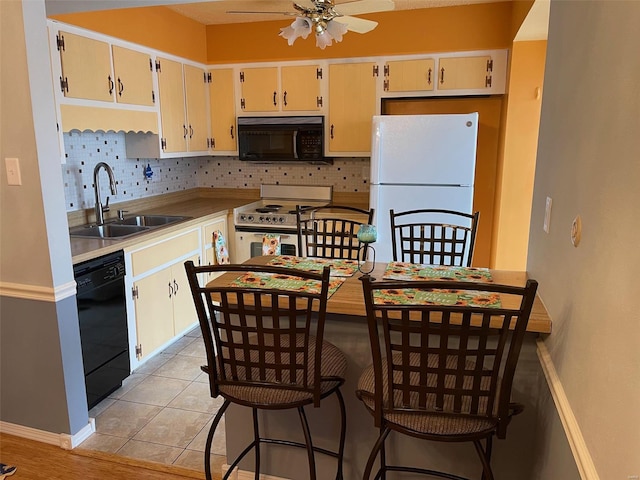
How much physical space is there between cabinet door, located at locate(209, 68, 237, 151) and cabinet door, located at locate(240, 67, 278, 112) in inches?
5.0

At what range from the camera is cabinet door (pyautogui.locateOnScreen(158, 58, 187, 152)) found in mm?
3607

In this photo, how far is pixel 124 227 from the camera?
11.1ft

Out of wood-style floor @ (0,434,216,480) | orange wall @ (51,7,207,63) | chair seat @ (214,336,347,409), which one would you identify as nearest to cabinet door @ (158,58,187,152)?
orange wall @ (51,7,207,63)

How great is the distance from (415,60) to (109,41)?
87.8 inches

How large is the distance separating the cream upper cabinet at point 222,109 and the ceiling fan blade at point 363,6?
2.01 meters

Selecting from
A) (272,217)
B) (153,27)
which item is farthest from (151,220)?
(153,27)

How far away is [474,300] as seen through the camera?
168 cm

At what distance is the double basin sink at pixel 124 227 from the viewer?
125 inches

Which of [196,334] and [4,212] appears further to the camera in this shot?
[196,334]

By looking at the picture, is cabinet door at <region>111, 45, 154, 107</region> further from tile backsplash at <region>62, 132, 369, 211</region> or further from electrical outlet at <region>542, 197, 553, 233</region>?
electrical outlet at <region>542, 197, 553, 233</region>

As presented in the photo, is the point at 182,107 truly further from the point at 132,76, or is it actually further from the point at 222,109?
the point at 132,76

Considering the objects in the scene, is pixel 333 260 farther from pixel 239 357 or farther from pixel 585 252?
pixel 585 252

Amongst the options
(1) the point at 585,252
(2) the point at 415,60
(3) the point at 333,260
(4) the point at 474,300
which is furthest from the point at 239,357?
(2) the point at 415,60

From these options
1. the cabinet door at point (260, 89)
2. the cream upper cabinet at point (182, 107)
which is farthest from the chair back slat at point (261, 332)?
the cabinet door at point (260, 89)
